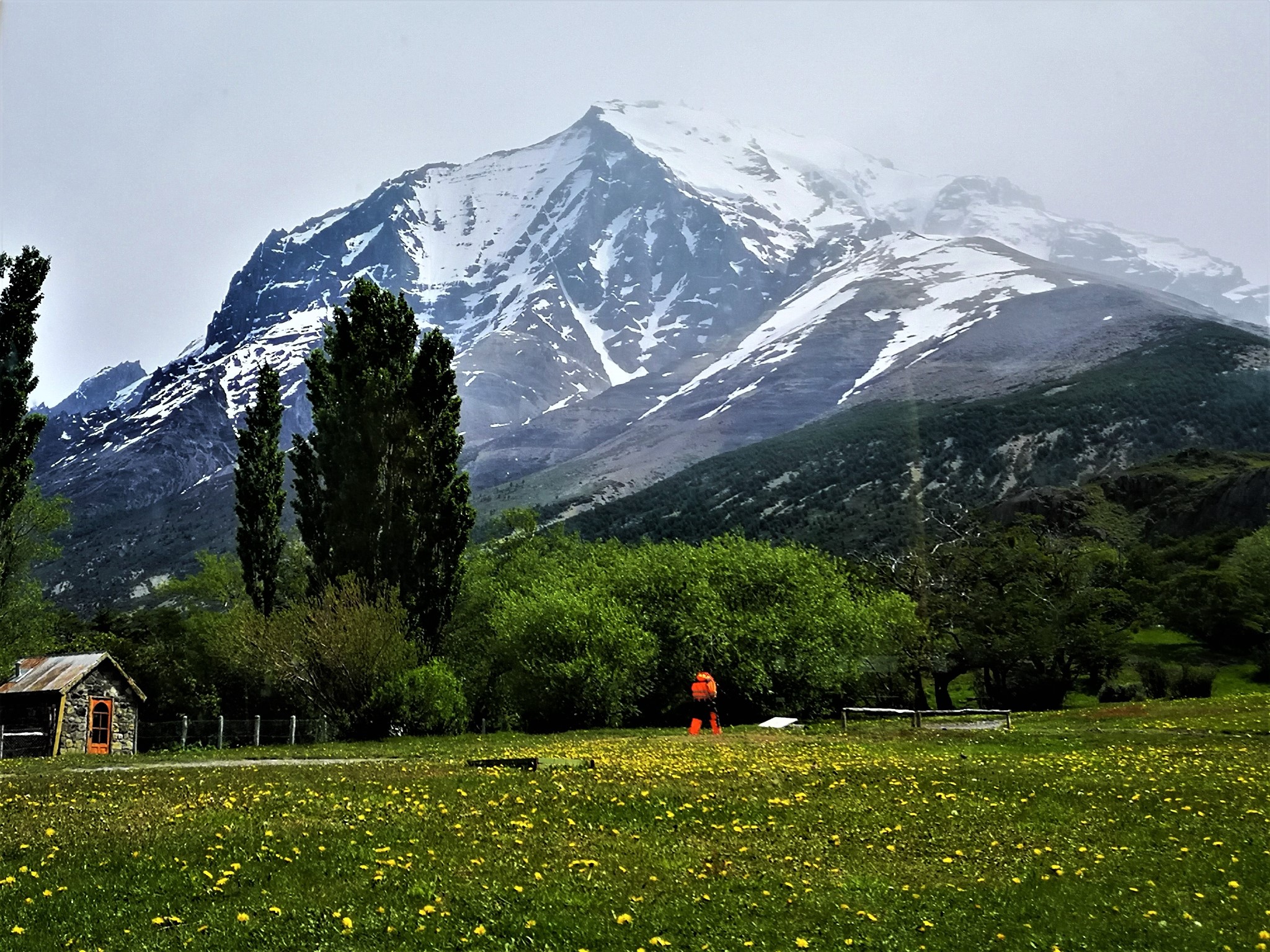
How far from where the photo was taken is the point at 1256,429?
197 m

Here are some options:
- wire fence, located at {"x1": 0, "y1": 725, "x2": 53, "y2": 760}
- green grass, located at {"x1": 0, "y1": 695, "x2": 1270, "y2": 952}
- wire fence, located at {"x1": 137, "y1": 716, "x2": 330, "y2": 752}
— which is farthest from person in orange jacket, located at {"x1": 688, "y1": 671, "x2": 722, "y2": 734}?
wire fence, located at {"x1": 0, "y1": 725, "x2": 53, "y2": 760}

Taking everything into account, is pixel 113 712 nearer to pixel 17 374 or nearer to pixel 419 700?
pixel 419 700

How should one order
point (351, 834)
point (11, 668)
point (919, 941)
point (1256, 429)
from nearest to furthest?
point (919, 941) → point (351, 834) → point (11, 668) → point (1256, 429)

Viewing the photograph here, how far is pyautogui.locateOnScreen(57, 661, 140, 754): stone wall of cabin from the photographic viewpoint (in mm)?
48062

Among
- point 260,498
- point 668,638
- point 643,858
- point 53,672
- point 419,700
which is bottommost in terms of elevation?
point 643,858

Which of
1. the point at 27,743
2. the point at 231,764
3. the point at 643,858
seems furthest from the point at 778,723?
the point at 27,743

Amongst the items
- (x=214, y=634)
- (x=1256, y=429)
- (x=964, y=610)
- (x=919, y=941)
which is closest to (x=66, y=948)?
(x=919, y=941)

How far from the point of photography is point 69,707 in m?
47.9

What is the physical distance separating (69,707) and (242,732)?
10.1m

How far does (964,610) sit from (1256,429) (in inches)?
6371

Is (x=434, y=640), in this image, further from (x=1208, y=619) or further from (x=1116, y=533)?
(x=1116, y=533)

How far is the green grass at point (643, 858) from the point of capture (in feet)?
32.2

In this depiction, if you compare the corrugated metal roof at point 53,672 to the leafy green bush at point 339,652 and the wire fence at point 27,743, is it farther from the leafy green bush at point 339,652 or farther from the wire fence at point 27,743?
the leafy green bush at point 339,652

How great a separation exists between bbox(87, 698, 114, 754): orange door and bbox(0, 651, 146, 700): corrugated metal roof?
1657 millimetres
